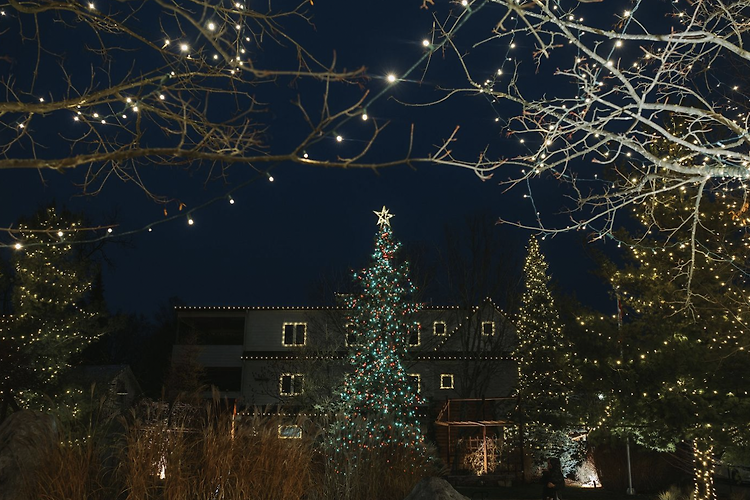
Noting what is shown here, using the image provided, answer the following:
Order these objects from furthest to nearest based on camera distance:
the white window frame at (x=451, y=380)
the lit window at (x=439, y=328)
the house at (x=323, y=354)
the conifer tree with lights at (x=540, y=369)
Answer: the white window frame at (x=451, y=380) < the lit window at (x=439, y=328) < the house at (x=323, y=354) < the conifer tree with lights at (x=540, y=369)

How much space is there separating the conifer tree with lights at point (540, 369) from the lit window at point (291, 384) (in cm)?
832

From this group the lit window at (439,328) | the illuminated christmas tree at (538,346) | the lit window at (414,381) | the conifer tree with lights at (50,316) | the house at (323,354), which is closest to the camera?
the conifer tree with lights at (50,316)

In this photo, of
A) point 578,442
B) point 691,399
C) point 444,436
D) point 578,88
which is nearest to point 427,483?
point 578,88

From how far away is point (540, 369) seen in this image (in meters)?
23.9

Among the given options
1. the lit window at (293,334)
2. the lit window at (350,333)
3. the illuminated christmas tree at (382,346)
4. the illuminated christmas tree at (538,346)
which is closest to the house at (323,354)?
the lit window at (293,334)

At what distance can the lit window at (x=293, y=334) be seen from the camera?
32219 millimetres

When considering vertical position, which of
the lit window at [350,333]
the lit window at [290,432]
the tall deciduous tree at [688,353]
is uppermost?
the lit window at [350,333]

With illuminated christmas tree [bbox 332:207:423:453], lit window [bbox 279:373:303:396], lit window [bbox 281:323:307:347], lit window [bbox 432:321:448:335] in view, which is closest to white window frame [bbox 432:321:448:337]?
lit window [bbox 432:321:448:335]

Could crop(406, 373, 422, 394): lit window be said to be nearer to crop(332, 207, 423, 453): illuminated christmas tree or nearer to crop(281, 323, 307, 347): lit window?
crop(332, 207, 423, 453): illuminated christmas tree

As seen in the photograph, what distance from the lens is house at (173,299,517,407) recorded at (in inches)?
1017

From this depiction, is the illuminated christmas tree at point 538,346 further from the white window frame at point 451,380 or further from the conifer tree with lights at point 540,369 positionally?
the white window frame at point 451,380

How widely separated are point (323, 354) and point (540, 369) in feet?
27.0

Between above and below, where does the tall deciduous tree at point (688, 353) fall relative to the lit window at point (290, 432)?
above

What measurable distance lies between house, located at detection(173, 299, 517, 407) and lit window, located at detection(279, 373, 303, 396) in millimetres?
39
